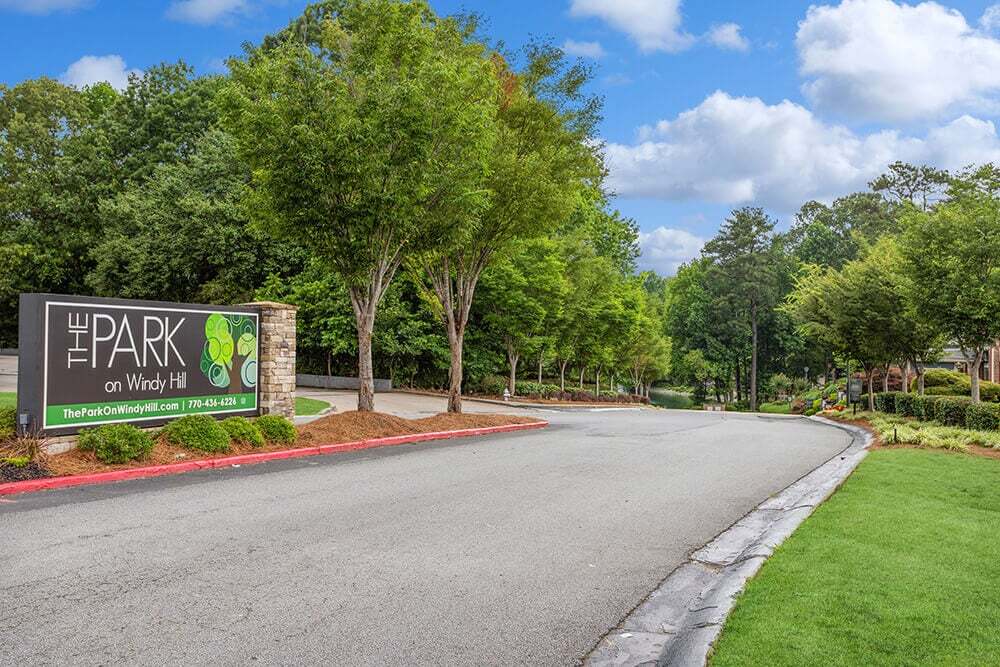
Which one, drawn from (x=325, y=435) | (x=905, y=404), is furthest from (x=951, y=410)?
(x=325, y=435)

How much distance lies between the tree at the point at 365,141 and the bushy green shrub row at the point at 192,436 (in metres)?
3.70

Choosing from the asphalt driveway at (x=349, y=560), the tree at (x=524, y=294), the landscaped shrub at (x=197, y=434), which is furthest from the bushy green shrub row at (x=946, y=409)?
the landscaped shrub at (x=197, y=434)

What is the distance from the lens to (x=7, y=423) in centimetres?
1091

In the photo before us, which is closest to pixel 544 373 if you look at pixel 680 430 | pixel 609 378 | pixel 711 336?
pixel 609 378

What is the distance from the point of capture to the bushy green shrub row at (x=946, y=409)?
19.2 metres

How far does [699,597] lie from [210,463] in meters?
8.12

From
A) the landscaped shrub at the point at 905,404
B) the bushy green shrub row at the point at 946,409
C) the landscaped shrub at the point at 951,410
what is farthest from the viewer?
the landscaped shrub at the point at 905,404

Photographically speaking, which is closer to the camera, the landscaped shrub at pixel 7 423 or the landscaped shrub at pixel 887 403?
the landscaped shrub at pixel 7 423

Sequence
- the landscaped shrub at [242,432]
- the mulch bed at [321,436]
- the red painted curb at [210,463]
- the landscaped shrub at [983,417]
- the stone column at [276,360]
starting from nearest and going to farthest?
the red painted curb at [210,463], the mulch bed at [321,436], the landscaped shrub at [242,432], the stone column at [276,360], the landscaped shrub at [983,417]

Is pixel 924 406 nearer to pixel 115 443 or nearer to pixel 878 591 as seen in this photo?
pixel 878 591

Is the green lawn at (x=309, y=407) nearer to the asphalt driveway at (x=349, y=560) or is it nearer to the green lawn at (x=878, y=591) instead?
the asphalt driveway at (x=349, y=560)

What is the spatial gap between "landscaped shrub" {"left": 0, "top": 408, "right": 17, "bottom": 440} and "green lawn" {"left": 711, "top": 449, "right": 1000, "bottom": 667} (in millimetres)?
9905

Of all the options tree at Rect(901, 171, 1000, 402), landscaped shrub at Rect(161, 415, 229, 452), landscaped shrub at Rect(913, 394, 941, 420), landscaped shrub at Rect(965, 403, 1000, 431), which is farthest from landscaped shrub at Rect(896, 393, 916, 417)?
landscaped shrub at Rect(161, 415, 229, 452)

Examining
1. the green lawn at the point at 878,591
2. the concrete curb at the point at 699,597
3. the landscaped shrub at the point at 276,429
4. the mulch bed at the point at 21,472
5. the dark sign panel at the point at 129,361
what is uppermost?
the dark sign panel at the point at 129,361
